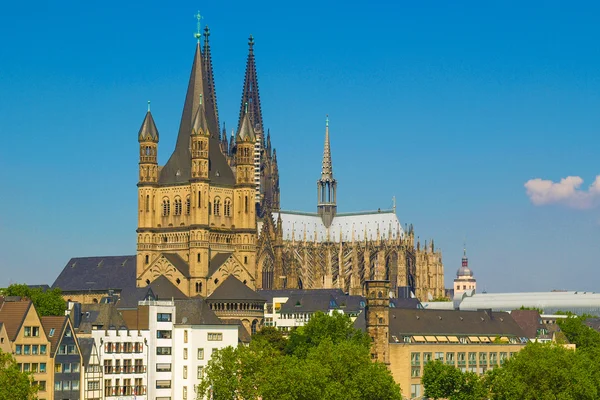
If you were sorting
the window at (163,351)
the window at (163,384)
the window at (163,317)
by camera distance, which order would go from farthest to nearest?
the window at (163,317), the window at (163,351), the window at (163,384)

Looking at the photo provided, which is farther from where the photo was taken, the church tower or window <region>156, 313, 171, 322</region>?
the church tower

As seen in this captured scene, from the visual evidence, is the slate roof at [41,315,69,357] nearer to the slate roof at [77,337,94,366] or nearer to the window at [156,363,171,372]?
the slate roof at [77,337,94,366]

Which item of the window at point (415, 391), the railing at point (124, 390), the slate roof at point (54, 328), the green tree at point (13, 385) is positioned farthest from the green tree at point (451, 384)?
the green tree at point (13, 385)

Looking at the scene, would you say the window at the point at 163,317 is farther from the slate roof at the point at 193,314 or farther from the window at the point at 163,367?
the window at the point at 163,367

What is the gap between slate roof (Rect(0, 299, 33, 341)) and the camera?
486 ft

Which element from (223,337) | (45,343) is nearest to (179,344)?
(223,337)

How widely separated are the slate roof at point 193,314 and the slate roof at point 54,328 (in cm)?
1877

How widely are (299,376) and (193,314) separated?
29.0 m

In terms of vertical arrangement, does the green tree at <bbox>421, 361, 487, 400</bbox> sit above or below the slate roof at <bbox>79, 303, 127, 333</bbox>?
below

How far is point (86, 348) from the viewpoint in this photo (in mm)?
156625

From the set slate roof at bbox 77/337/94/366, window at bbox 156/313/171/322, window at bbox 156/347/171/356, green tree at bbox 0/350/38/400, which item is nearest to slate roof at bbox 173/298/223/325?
window at bbox 156/313/171/322

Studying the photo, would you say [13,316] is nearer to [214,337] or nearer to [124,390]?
[124,390]

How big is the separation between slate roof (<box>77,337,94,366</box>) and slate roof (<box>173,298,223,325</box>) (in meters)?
13.9

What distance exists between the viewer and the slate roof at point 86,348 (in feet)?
510
